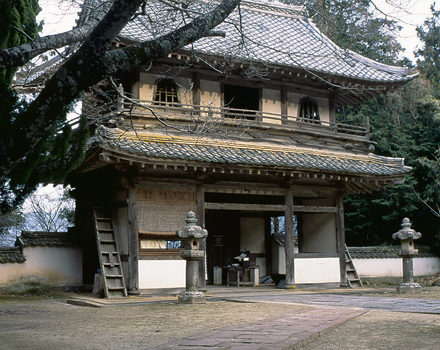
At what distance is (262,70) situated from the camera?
1573 centimetres

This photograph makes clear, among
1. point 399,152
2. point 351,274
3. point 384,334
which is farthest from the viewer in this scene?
point 399,152

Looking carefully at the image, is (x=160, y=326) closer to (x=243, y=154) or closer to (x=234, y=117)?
(x=243, y=154)

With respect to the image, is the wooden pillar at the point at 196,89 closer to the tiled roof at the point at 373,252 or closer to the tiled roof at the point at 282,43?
the tiled roof at the point at 282,43

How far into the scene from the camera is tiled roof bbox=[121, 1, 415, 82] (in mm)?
15289

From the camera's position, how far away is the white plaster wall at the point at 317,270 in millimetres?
15609

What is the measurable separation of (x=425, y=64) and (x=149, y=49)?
3129 cm

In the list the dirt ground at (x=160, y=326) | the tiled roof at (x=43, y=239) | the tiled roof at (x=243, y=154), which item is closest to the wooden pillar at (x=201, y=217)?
the tiled roof at (x=243, y=154)

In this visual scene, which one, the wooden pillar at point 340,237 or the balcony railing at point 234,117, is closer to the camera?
the balcony railing at point 234,117

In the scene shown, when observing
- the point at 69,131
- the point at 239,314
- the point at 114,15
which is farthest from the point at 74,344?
the point at 114,15

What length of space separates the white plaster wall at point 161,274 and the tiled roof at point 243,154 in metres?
2.78

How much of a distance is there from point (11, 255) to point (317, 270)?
868cm

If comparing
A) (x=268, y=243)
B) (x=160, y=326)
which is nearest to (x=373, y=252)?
(x=268, y=243)

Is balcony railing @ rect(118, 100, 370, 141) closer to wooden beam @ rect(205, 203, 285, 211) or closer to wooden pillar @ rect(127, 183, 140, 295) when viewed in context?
wooden pillar @ rect(127, 183, 140, 295)

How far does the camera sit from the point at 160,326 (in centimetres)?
818
